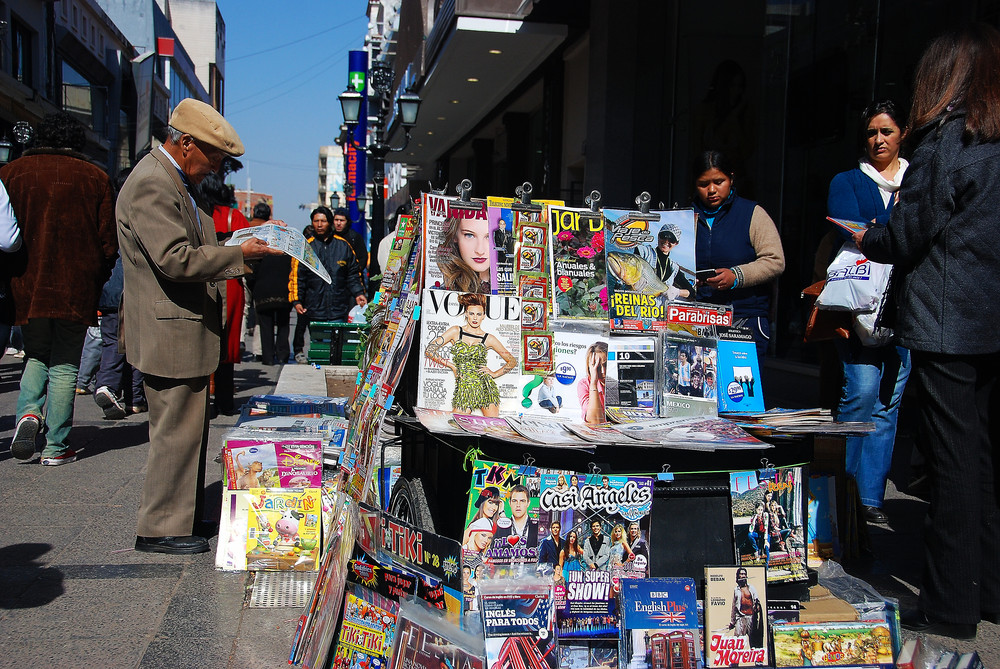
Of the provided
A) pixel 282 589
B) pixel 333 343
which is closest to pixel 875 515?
pixel 282 589

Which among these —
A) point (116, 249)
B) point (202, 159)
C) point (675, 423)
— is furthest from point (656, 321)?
point (116, 249)

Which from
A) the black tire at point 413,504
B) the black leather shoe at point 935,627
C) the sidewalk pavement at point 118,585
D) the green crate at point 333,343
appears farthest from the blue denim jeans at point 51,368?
the black leather shoe at point 935,627

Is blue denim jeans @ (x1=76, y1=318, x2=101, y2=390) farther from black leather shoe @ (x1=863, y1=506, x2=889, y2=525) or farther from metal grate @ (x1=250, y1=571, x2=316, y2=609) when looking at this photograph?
black leather shoe @ (x1=863, y1=506, x2=889, y2=525)

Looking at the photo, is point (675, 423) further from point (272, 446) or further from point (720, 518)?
point (272, 446)

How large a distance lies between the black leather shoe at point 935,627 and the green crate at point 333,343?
649 cm

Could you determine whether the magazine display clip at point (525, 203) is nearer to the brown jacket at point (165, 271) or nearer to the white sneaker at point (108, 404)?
the brown jacket at point (165, 271)

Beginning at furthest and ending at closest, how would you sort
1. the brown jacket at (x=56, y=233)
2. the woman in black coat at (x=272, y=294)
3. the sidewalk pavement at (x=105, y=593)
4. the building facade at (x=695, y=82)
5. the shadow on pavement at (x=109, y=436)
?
1. the woman in black coat at (x=272, y=294)
2. the building facade at (x=695, y=82)
3. the shadow on pavement at (x=109, y=436)
4. the brown jacket at (x=56, y=233)
5. the sidewalk pavement at (x=105, y=593)

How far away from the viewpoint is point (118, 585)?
11.5ft

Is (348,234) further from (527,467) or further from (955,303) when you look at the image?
(955,303)

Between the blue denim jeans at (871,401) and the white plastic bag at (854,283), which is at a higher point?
the white plastic bag at (854,283)

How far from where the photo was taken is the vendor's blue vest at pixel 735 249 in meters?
4.08

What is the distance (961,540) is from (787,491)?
61cm

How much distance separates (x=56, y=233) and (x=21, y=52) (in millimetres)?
23288

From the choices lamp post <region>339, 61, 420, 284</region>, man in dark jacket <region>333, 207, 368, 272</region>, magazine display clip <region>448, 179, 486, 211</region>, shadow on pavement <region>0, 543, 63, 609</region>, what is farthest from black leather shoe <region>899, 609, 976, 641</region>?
lamp post <region>339, 61, 420, 284</region>
